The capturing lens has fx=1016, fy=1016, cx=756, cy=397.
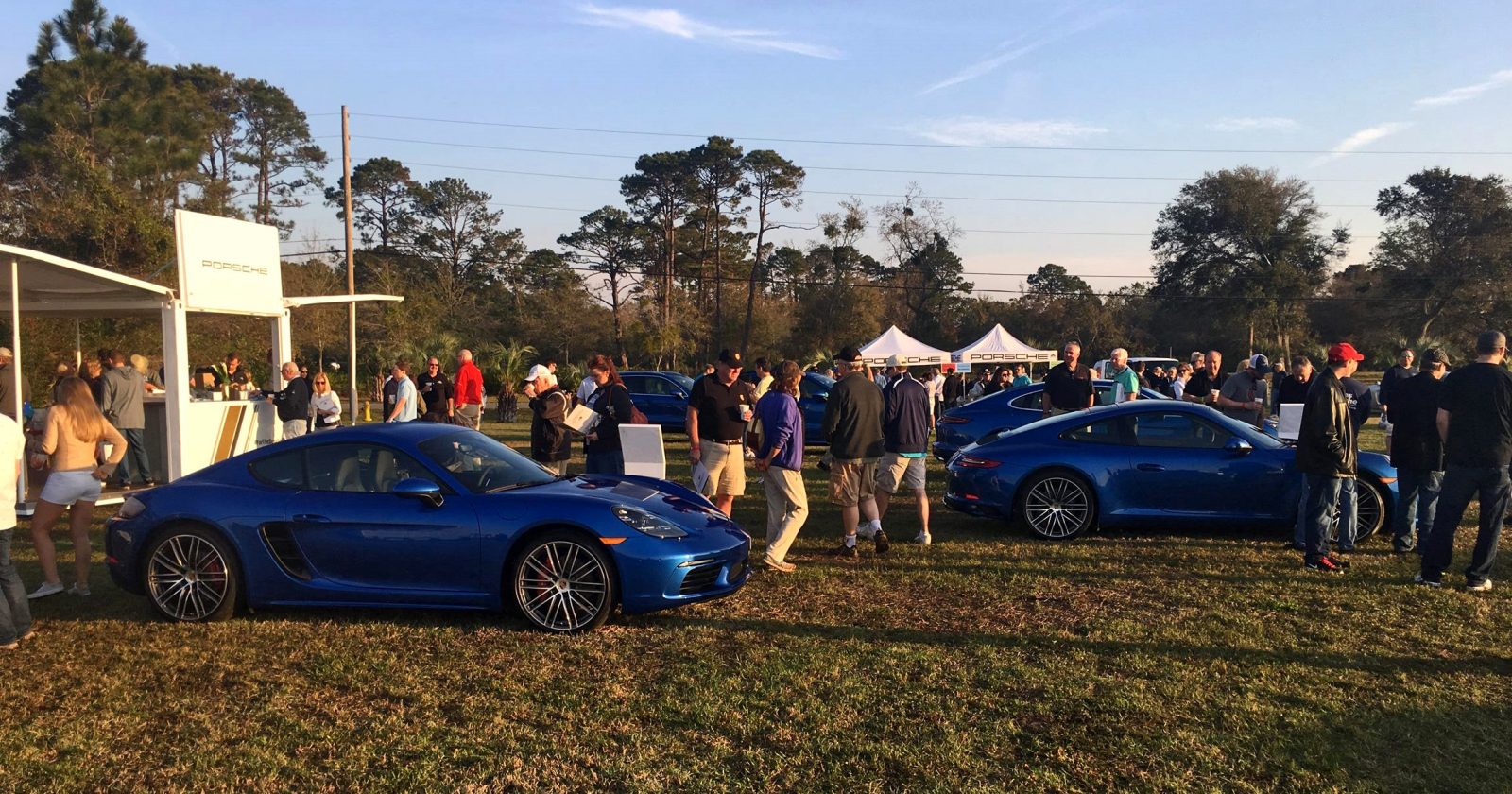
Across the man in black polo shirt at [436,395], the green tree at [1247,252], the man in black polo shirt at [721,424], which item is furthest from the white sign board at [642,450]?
the green tree at [1247,252]

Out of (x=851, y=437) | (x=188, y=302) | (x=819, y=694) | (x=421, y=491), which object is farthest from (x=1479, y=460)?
(x=188, y=302)

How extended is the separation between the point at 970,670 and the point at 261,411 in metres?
10.8

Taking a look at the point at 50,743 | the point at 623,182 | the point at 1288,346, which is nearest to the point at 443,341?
the point at 623,182

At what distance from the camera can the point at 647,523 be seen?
6094mm

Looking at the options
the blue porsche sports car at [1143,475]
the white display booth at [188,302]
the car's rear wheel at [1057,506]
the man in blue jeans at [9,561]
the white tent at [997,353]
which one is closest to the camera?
the man in blue jeans at [9,561]

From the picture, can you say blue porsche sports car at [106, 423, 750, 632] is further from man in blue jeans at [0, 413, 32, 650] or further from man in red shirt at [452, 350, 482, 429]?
man in red shirt at [452, 350, 482, 429]

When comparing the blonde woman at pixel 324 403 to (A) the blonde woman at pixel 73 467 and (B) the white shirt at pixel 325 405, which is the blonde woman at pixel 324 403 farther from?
(A) the blonde woman at pixel 73 467

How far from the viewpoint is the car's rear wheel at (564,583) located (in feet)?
19.5

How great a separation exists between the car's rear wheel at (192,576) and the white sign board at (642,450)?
3.39m

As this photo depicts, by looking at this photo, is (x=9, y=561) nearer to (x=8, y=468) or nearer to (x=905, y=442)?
(x=8, y=468)

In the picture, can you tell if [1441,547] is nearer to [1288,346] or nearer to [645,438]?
[645,438]

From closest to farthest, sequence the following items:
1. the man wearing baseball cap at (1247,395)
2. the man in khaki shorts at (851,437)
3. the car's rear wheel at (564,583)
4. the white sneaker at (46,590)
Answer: the car's rear wheel at (564,583)
the white sneaker at (46,590)
the man in khaki shorts at (851,437)
the man wearing baseball cap at (1247,395)

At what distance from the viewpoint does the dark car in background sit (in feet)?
67.7

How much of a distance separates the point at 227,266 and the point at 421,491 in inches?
320
